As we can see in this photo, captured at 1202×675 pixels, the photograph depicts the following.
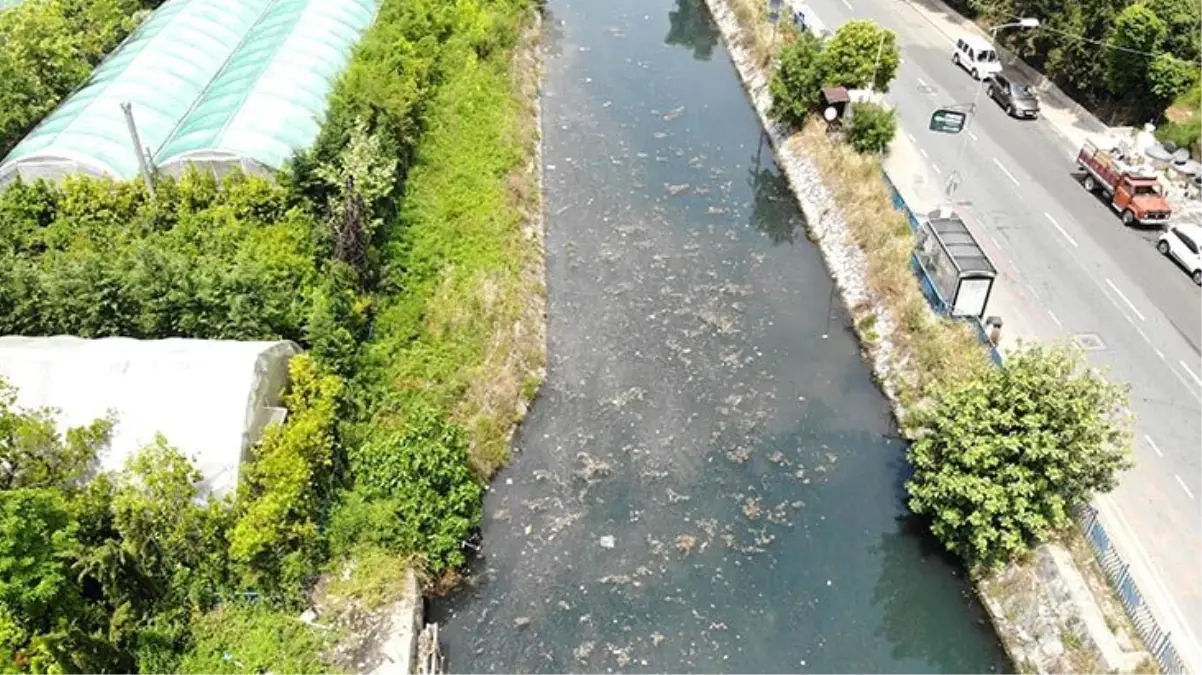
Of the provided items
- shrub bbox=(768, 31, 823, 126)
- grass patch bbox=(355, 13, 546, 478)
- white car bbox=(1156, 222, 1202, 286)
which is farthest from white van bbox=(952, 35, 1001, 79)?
grass patch bbox=(355, 13, 546, 478)

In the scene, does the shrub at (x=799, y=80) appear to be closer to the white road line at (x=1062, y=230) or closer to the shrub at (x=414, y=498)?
the white road line at (x=1062, y=230)

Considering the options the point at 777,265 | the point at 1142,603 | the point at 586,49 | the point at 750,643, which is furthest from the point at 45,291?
the point at 586,49

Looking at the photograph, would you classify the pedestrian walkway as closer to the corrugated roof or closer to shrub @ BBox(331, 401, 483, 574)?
the corrugated roof

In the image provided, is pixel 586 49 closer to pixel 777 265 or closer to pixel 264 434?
pixel 777 265

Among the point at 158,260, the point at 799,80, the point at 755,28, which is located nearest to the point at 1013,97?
the point at 799,80

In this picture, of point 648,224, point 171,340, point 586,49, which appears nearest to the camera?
point 171,340

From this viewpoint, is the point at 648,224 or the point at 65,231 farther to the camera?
the point at 648,224
